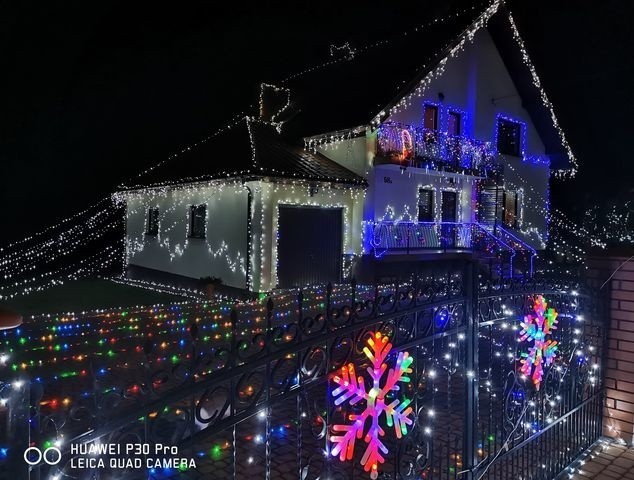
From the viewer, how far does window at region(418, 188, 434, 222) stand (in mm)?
17375

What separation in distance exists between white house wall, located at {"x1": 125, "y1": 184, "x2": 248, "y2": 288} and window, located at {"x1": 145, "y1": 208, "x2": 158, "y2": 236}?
21 centimetres

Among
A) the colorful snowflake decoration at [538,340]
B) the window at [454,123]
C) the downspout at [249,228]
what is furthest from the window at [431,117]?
the colorful snowflake decoration at [538,340]

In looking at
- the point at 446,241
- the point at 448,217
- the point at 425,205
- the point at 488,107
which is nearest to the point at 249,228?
the point at 425,205

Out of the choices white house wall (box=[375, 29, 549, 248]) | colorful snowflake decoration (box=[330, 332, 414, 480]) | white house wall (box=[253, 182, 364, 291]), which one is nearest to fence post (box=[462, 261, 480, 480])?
colorful snowflake decoration (box=[330, 332, 414, 480])

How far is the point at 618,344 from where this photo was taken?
5195 millimetres

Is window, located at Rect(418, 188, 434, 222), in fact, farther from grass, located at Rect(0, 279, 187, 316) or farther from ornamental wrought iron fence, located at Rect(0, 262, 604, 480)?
ornamental wrought iron fence, located at Rect(0, 262, 604, 480)

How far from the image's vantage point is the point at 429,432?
3299mm

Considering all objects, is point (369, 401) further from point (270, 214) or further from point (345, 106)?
point (345, 106)

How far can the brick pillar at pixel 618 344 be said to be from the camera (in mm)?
5074

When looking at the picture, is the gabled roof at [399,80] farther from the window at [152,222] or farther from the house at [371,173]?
the window at [152,222]

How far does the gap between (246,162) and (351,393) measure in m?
11.5

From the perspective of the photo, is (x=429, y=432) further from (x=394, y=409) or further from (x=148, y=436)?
(x=148, y=436)

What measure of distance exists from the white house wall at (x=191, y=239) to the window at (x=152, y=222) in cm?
21

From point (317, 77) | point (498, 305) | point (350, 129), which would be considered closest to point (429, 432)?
point (498, 305)
